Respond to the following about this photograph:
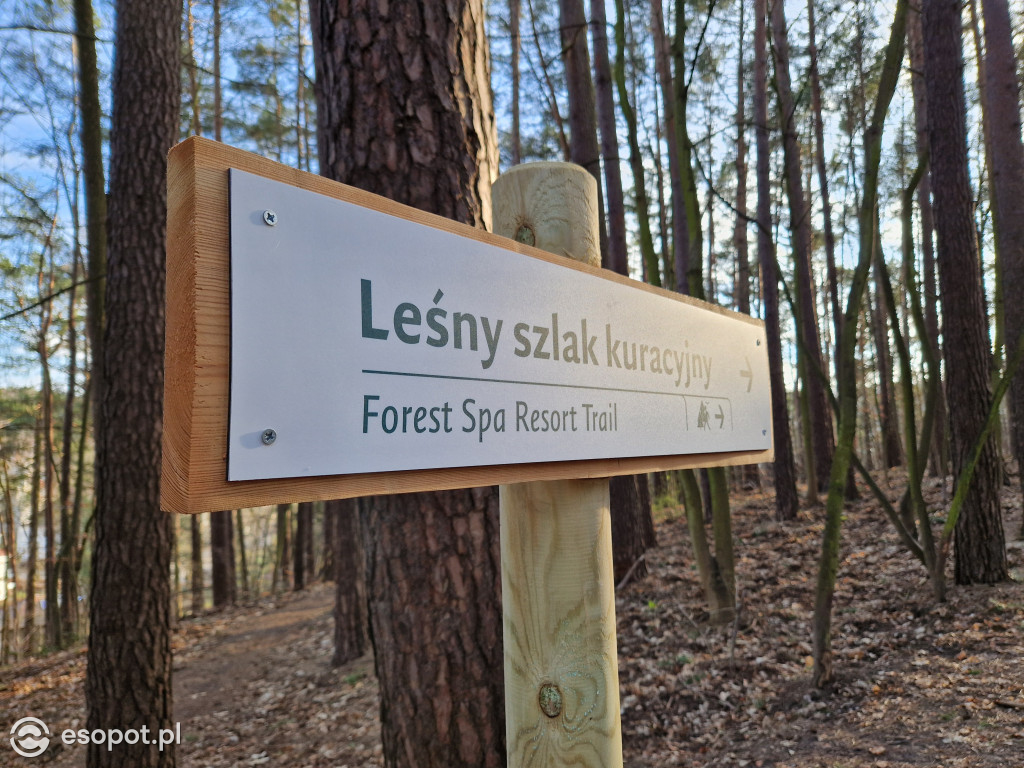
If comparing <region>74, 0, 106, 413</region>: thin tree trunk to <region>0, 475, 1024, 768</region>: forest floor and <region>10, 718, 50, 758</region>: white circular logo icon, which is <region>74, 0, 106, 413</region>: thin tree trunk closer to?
<region>10, 718, 50, 758</region>: white circular logo icon

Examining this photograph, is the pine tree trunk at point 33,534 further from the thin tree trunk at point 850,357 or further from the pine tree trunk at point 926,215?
the pine tree trunk at point 926,215

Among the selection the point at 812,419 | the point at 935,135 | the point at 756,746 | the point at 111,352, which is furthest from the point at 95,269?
the point at 812,419

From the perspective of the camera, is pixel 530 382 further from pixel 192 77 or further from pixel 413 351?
pixel 192 77

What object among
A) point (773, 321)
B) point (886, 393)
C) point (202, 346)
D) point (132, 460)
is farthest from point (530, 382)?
point (886, 393)

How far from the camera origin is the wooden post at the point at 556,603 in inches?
40.8

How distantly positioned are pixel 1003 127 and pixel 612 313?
7359mm

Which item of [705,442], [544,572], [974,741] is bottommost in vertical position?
[974,741]

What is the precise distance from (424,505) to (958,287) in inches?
191

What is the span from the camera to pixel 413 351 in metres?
0.81

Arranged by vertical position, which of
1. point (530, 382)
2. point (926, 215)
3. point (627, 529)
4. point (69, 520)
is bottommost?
point (69, 520)

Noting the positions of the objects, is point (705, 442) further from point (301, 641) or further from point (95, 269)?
point (301, 641)

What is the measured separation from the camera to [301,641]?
23.4 feet

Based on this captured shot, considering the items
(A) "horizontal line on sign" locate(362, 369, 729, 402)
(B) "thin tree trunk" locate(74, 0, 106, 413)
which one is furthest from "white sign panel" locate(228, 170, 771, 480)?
(B) "thin tree trunk" locate(74, 0, 106, 413)

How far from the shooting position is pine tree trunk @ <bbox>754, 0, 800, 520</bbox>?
314 inches
